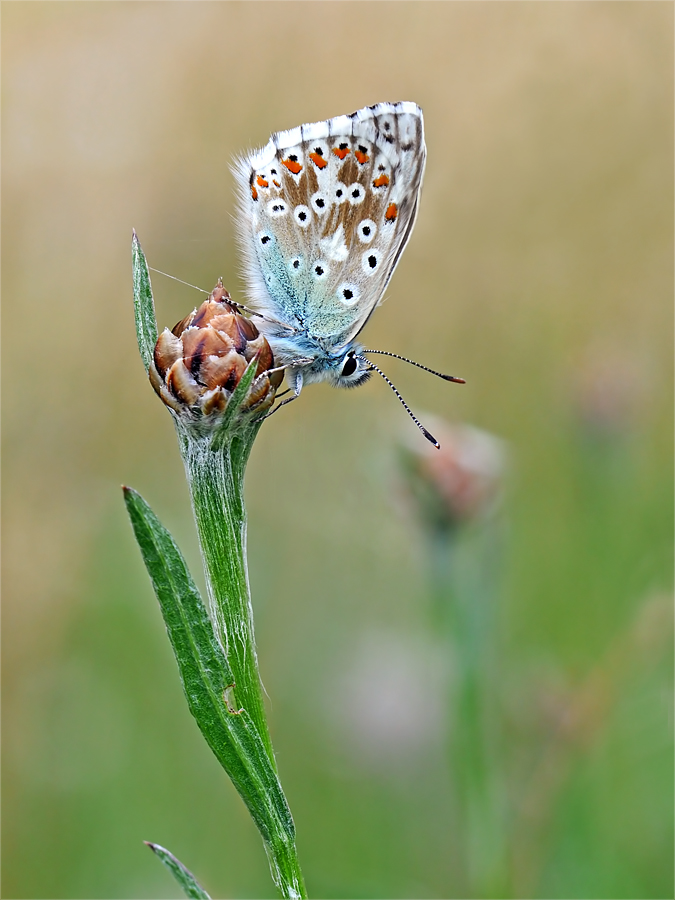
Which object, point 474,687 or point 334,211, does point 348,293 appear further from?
point 474,687

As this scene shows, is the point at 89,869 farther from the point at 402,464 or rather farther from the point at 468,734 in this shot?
the point at 402,464

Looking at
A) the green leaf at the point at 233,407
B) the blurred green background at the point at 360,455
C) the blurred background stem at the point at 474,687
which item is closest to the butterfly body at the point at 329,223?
the green leaf at the point at 233,407

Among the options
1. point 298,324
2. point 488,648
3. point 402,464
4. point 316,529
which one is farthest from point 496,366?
point 298,324

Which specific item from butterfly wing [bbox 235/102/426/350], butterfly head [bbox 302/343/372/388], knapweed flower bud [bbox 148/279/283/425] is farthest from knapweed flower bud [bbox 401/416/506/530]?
knapweed flower bud [bbox 148/279/283/425]

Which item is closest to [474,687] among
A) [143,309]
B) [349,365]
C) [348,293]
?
[349,365]

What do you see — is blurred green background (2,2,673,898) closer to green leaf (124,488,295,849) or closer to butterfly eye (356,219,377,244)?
butterfly eye (356,219,377,244)

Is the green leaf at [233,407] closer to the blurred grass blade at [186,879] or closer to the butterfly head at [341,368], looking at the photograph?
the blurred grass blade at [186,879]
